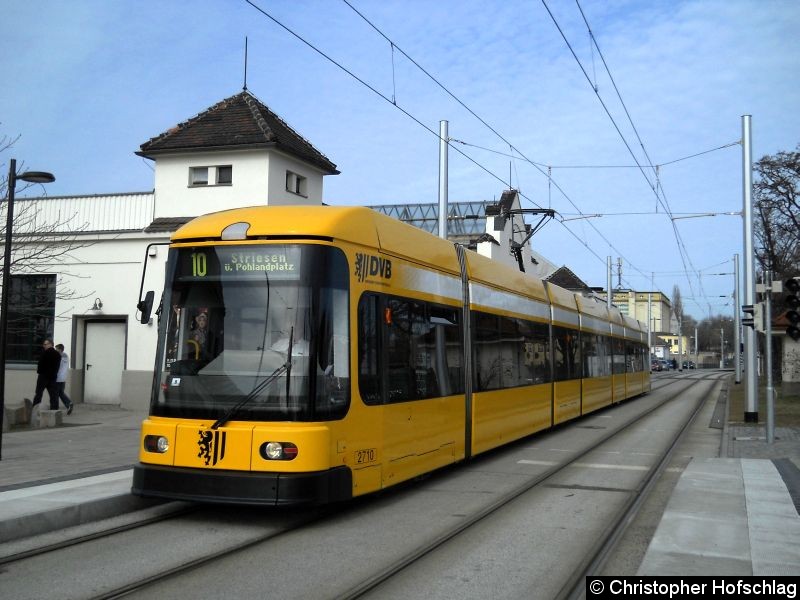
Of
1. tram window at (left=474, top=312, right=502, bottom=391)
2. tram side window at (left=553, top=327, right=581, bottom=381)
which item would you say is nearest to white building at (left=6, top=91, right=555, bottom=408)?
tram side window at (left=553, top=327, right=581, bottom=381)

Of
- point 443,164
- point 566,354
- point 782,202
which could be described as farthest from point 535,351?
point 782,202

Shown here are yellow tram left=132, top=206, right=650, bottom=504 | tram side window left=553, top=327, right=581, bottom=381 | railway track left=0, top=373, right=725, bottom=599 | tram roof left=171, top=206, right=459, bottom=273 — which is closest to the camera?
railway track left=0, top=373, right=725, bottom=599

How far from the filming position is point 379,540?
7.06m

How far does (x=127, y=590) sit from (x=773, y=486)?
766 cm

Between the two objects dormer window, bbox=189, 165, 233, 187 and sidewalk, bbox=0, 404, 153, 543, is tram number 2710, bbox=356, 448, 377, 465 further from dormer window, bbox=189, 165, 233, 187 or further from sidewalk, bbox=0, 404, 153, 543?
dormer window, bbox=189, 165, 233, 187

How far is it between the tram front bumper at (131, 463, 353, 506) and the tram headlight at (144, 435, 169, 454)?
6.4 inches

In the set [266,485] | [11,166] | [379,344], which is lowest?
[266,485]

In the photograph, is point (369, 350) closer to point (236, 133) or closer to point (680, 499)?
point (680, 499)

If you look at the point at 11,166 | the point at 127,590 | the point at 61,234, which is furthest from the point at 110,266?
the point at 127,590

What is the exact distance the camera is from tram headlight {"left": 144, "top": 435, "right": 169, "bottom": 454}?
7.54 metres

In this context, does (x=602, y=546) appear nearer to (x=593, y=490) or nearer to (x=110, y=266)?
(x=593, y=490)

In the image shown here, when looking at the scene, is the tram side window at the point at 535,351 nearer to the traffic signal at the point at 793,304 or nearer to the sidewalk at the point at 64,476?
the traffic signal at the point at 793,304

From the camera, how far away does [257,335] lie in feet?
24.6

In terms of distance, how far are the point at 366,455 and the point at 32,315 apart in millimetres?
16101
